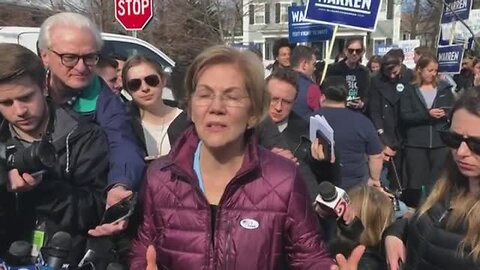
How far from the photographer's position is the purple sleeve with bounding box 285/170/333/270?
95.3 inches

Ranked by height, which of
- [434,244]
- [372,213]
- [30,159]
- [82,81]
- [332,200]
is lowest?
[372,213]

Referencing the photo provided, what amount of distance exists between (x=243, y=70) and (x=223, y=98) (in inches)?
5.2

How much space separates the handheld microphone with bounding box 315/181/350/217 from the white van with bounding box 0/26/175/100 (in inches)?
144

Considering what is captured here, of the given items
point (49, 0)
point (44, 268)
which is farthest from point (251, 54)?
point (49, 0)

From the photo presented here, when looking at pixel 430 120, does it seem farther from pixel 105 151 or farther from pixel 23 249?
pixel 23 249

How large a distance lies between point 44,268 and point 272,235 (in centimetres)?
78

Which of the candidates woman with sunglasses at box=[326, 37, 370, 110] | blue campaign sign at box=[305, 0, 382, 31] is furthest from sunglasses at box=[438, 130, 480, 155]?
blue campaign sign at box=[305, 0, 382, 31]

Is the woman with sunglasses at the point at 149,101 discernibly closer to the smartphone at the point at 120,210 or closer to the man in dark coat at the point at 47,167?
the man in dark coat at the point at 47,167

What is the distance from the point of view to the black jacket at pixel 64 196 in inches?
102

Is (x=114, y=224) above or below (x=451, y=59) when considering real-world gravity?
above

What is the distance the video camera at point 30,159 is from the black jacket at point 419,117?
6.34m

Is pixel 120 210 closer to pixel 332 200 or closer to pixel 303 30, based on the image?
pixel 332 200

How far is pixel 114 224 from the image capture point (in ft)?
8.13

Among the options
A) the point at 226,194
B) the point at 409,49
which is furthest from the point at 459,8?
the point at 409,49
